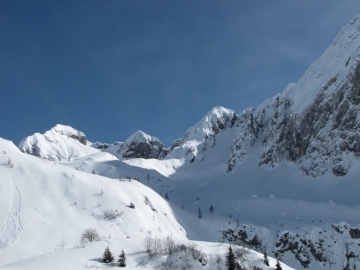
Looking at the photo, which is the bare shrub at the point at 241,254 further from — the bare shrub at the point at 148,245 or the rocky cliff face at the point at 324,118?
the rocky cliff face at the point at 324,118

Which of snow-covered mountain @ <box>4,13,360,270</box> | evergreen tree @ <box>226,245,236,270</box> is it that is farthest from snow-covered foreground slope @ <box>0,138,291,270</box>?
evergreen tree @ <box>226,245,236,270</box>

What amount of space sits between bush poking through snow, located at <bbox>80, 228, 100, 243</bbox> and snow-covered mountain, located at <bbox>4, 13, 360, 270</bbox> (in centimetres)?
201

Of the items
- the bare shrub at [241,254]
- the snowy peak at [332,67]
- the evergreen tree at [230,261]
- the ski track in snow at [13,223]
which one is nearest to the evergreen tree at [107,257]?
the evergreen tree at [230,261]

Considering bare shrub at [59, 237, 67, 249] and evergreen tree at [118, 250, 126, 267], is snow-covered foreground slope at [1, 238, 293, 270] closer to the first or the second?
evergreen tree at [118, 250, 126, 267]

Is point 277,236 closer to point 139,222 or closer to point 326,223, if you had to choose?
point 326,223

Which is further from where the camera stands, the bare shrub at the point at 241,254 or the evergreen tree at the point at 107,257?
the bare shrub at the point at 241,254

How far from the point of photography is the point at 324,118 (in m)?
93.1

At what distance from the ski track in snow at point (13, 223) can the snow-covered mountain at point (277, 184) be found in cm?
10

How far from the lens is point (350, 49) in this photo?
95.8m

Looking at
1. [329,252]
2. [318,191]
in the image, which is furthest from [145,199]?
[318,191]

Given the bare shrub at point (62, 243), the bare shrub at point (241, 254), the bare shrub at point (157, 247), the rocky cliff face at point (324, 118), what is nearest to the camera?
the bare shrub at point (241, 254)

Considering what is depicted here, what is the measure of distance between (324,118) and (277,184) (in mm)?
25243

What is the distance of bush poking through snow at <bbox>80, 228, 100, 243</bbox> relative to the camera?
33.8 meters

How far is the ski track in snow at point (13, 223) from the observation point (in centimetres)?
3099
